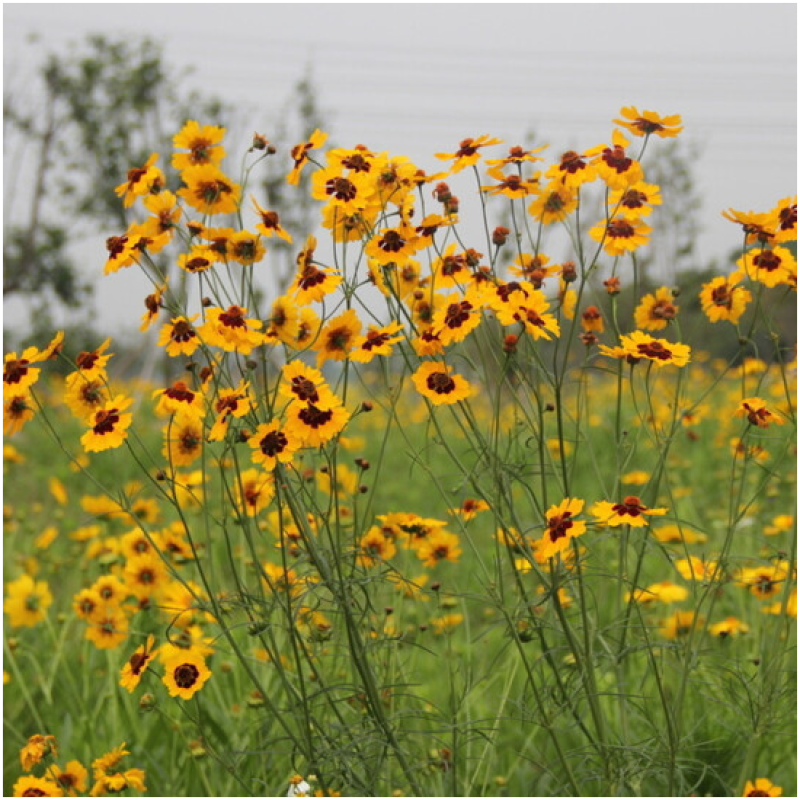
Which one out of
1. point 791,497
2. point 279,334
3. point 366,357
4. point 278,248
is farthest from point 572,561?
point 278,248

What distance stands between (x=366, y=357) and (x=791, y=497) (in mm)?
3107

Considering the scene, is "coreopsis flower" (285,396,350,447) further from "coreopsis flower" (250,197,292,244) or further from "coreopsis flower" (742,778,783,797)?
"coreopsis flower" (742,778,783,797)

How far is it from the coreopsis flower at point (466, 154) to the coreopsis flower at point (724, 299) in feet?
1.43

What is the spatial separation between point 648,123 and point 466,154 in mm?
263

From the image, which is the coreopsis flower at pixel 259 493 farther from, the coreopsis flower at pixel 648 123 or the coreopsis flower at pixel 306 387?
the coreopsis flower at pixel 648 123

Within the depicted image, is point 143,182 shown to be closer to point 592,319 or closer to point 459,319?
point 459,319

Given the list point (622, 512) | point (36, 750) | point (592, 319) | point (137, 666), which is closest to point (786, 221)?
point (592, 319)

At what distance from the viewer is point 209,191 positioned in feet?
4.63

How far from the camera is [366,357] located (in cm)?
124

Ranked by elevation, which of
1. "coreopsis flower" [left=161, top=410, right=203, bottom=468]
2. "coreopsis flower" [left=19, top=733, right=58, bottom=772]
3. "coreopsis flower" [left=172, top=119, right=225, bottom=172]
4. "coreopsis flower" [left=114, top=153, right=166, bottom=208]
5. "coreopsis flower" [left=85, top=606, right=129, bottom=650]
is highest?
"coreopsis flower" [left=172, top=119, right=225, bottom=172]

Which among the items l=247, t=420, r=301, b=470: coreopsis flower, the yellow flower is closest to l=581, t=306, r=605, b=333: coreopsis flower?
l=247, t=420, r=301, b=470: coreopsis flower

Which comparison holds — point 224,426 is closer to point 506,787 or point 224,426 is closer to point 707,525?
point 506,787

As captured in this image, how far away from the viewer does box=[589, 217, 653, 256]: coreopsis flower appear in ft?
4.69

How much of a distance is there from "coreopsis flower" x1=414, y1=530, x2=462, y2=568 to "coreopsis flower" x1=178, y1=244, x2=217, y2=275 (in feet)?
2.01
